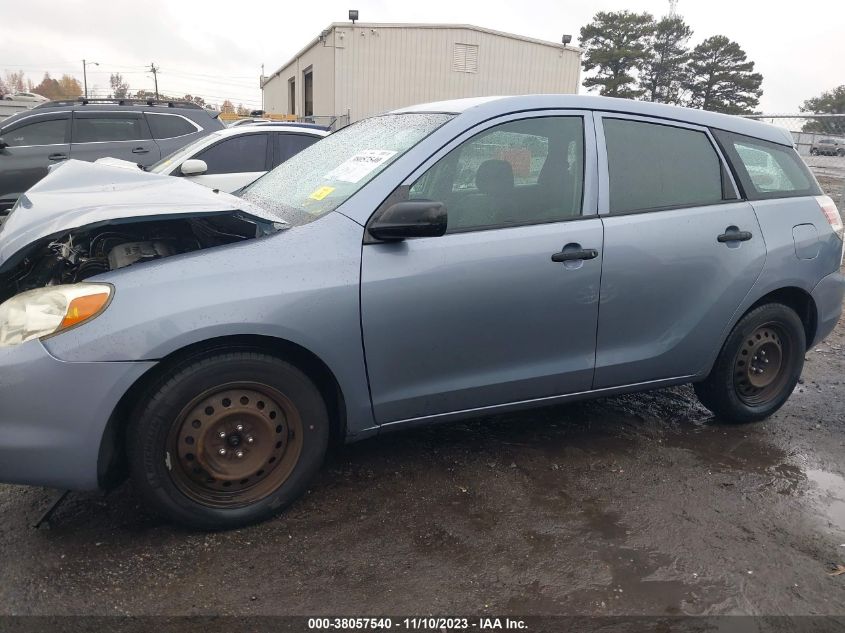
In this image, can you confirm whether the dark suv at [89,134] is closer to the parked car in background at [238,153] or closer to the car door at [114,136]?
the car door at [114,136]

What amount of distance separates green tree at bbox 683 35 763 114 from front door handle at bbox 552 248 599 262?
50.7 m

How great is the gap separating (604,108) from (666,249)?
30.4 inches

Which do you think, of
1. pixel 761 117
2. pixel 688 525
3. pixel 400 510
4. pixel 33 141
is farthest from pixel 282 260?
pixel 761 117

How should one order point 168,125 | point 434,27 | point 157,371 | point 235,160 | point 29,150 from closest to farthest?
1. point 157,371
2. point 235,160
3. point 29,150
4. point 168,125
5. point 434,27

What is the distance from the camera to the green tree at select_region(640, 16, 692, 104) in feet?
162

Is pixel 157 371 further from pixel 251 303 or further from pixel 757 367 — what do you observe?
pixel 757 367

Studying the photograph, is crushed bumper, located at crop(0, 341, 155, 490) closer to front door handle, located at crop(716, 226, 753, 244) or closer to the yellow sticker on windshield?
the yellow sticker on windshield

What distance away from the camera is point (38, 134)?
31.4 feet

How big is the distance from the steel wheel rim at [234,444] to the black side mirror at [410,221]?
773 mm

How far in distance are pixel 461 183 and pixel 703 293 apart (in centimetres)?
142

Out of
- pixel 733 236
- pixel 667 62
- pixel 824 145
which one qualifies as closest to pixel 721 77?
pixel 667 62

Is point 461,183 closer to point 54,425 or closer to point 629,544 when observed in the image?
point 629,544

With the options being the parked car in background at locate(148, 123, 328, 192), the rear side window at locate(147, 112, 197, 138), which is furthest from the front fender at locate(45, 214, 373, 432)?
the rear side window at locate(147, 112, 197, 138)

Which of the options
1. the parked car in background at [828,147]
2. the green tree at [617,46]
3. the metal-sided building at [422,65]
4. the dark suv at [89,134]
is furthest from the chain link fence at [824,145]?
the green tree at [617,46]
